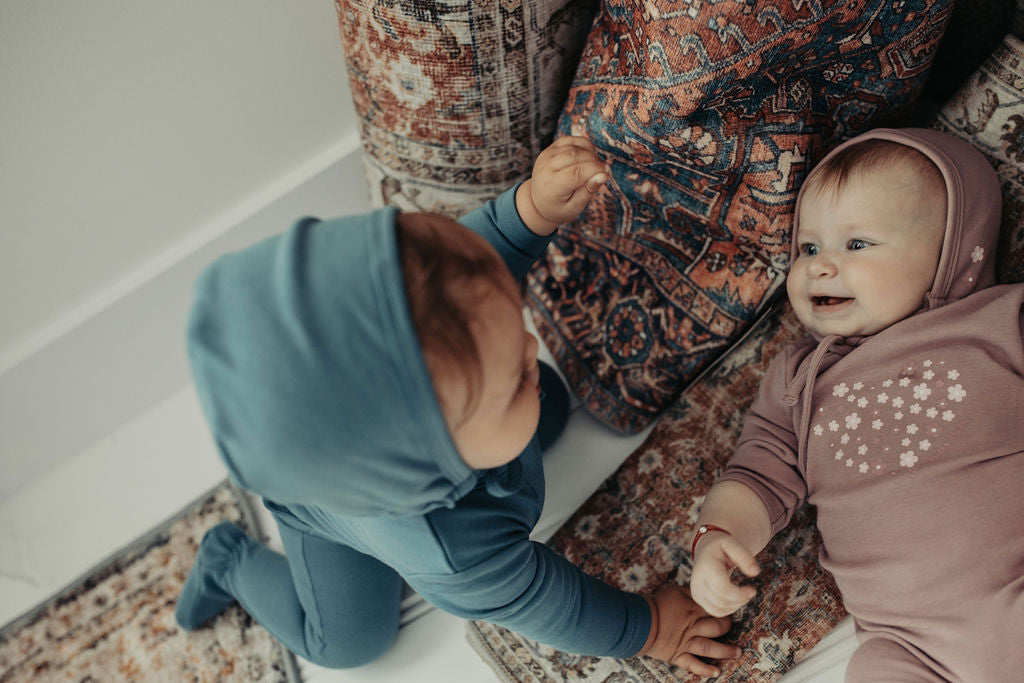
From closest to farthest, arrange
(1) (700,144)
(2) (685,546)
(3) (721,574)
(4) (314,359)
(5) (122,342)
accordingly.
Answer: (4) (314,359)
(3) (721,574)
(1) (700,144)
(2) (685,546)
(5) (122,342)

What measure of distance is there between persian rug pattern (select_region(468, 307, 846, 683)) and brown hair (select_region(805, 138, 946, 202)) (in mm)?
217

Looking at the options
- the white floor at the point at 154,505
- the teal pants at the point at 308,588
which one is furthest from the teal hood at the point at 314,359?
the white floor at the point at 154,505

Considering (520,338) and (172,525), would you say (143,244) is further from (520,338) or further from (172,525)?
(520,338)

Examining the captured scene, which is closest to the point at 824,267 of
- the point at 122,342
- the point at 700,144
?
the point at 700,144

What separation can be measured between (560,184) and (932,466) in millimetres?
484

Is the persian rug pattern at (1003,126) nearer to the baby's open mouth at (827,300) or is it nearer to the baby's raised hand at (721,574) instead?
the baby's open mouth at (827,300)

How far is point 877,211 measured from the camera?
0.78 m

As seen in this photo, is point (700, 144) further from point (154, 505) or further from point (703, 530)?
point (154, 505)

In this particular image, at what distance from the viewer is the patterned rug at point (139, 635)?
111 centimetres

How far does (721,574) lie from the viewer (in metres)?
0.71

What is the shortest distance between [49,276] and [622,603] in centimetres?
98

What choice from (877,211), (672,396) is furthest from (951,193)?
(672,396)

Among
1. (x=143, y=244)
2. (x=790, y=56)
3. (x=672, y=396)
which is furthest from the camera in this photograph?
(x=143, y=244)

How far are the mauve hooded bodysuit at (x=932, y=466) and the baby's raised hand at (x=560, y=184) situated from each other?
308mm
